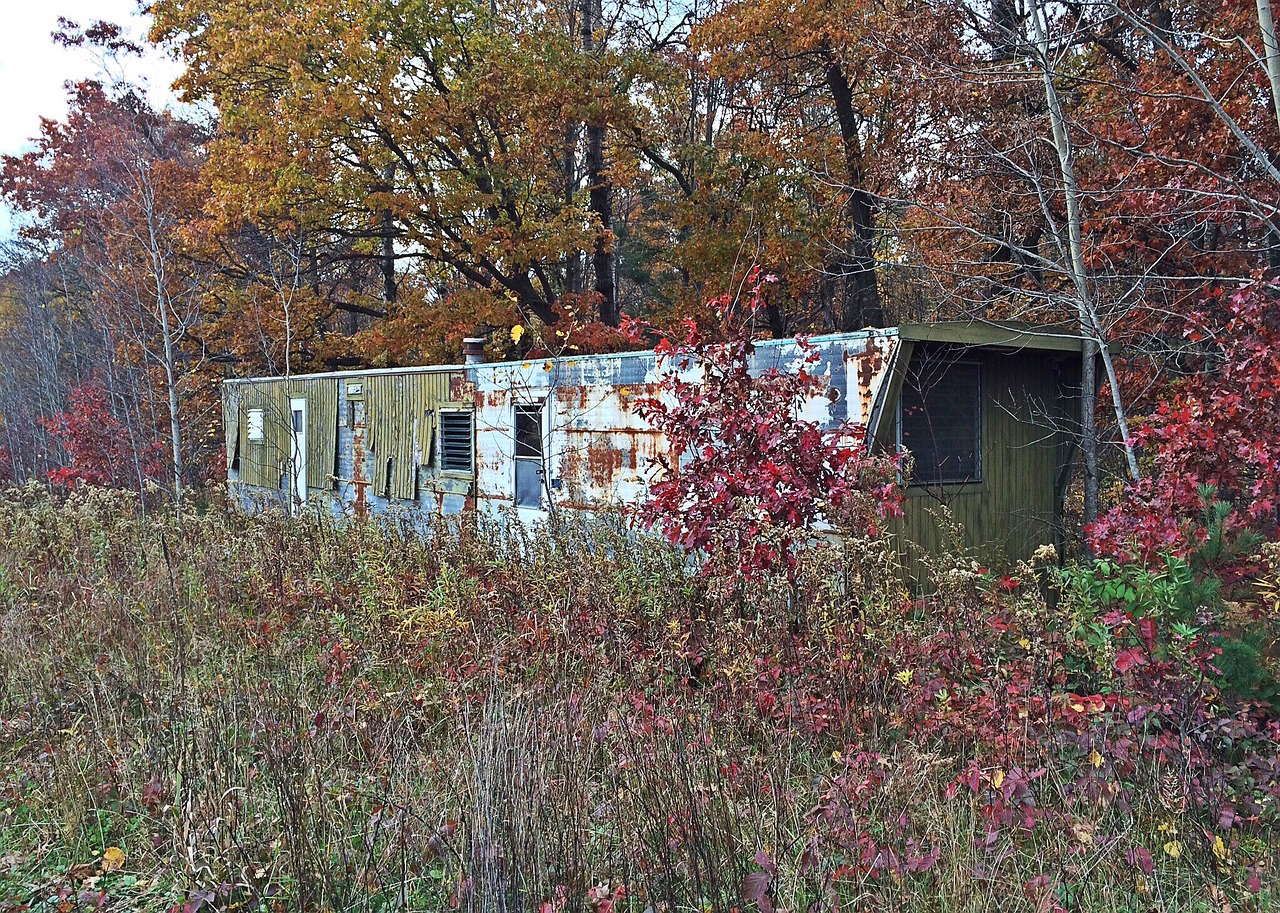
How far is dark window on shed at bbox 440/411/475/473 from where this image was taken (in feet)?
35.7

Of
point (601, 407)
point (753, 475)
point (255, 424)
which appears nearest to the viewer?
point (753, 475)

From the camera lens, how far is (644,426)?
8.66m

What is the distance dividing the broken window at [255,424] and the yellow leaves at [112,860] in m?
12.4

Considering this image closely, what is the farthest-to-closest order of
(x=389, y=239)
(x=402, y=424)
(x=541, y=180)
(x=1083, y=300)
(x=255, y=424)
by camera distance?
(x=389, y=239)
(x=541, y=180)
(x=255, y=424)
(x=402, y=424)
(x=1083, y=300)

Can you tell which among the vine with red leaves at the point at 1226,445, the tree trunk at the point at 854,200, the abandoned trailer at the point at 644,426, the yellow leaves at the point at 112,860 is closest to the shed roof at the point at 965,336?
the abandoned trailer at the point at 644,426

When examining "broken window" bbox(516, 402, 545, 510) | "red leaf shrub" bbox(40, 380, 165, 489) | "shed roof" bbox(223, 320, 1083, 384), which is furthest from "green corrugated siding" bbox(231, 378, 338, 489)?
"shed roof" bbox(223, 320, 1083, 384)

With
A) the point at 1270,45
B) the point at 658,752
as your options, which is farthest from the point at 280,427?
the point at 1270,45

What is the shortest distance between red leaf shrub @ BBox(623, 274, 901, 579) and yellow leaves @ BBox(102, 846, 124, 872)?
128 inches

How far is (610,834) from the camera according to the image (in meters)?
3.21

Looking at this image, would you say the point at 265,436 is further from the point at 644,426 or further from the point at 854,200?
the point at 854,200

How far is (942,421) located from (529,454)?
14.9 ft

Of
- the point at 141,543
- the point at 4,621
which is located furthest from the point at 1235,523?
the point at 141,543

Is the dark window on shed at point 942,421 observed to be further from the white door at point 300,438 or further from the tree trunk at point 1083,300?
the white door at point 300,438

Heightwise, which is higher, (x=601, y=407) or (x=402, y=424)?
(x=601, y=407)
